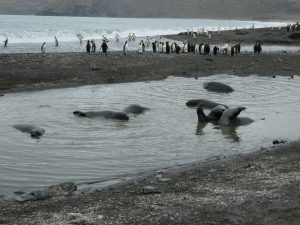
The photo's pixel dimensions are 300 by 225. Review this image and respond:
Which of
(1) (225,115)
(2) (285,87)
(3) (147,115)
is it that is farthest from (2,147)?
(2) (285,87)

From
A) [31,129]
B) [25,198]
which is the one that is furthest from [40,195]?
[31,129]

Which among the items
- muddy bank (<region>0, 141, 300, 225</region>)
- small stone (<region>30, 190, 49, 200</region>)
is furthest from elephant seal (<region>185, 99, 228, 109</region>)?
small stone (<region>30, 190, 49, 200</region>)

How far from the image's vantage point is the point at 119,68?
27.4m

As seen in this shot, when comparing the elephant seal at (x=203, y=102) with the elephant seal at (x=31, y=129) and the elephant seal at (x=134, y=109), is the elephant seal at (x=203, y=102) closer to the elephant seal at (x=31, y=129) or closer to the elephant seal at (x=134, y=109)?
the elephant seal at (x=134, y=109)

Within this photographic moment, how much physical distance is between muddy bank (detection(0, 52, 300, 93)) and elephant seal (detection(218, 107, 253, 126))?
867cm

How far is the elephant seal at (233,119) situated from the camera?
15953 mm

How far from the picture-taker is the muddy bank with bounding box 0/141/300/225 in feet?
25.8

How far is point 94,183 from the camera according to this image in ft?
33.0

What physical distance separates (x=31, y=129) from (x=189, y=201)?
21.5 ft

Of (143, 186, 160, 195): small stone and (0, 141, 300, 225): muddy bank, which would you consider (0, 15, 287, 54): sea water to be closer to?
(0, 141, 300, 225): muddy bank

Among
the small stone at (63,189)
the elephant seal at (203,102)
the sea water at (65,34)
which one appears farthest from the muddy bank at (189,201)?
the sea water at (65,34)

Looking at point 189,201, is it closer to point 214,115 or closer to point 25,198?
point 25,198

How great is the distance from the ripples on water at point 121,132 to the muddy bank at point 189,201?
118 cm

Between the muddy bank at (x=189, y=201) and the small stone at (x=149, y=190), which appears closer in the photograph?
the muddy bank at (x=189, y=201)
